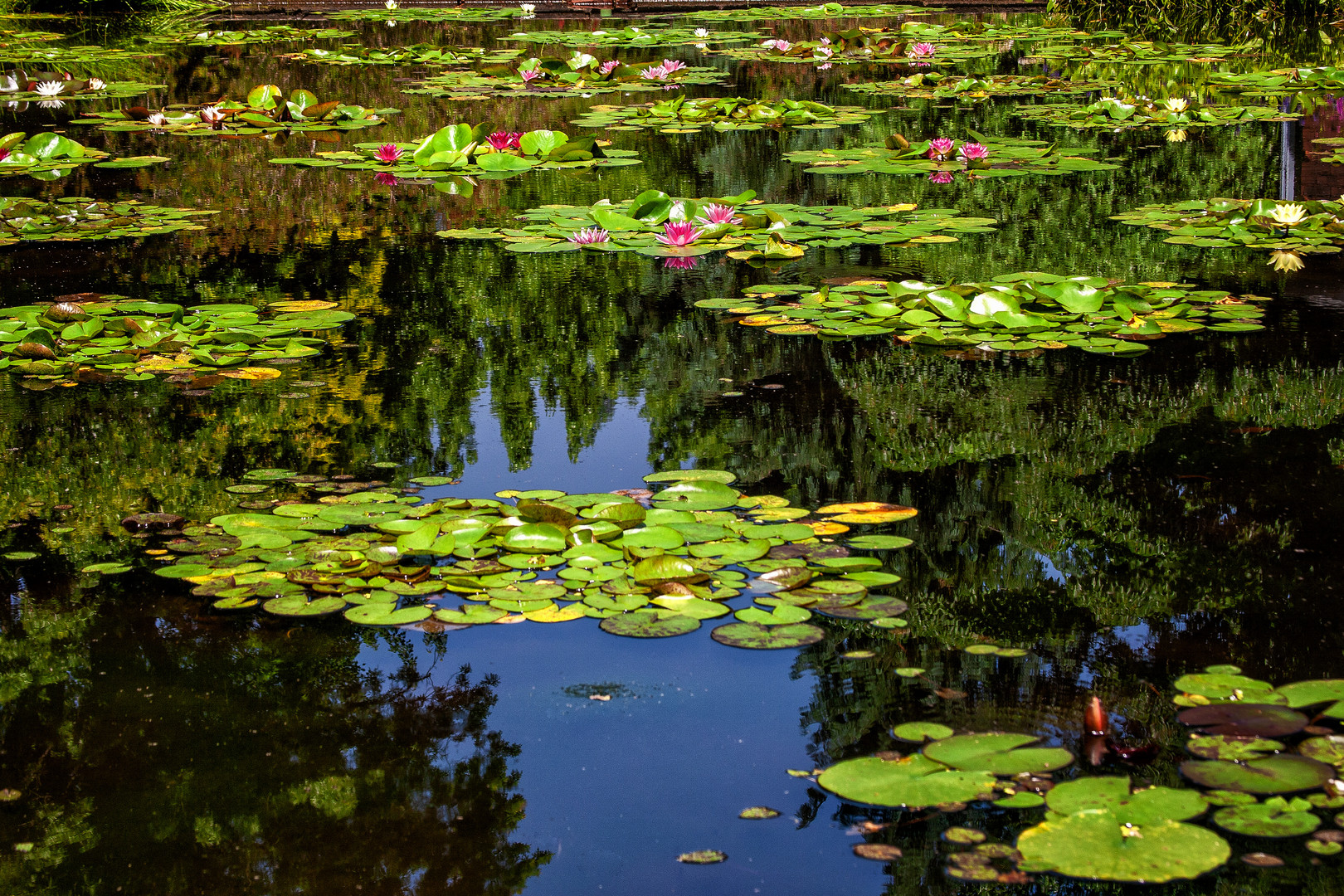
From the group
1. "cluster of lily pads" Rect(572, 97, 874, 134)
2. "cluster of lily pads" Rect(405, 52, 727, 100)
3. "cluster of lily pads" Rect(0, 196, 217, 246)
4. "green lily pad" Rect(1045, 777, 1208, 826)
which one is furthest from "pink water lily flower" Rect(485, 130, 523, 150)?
"green lily pad" Rect(1045, 777, 1208, 826)

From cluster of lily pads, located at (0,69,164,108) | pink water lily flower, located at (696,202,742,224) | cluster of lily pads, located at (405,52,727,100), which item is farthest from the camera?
cluster of lily pads, located at (405,52,727,100)

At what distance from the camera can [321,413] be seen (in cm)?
347

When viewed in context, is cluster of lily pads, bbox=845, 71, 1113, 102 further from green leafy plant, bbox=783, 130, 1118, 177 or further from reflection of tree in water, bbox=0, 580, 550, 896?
reflection of tree in water, bbox=0, 580, 550, 896

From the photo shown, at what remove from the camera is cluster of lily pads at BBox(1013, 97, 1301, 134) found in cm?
792

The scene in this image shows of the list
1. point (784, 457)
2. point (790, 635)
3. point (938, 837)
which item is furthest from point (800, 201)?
point (938, 837)

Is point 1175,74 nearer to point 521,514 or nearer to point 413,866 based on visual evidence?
point 521,514

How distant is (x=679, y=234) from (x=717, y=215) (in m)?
0.25

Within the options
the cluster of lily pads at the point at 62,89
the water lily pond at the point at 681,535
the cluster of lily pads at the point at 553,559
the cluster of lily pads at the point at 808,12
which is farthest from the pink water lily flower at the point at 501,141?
the cluster of lily pads at the point at 808,12

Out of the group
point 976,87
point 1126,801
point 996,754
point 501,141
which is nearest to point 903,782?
point 996,754

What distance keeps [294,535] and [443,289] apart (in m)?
2.23

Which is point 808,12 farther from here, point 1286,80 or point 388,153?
point 388,153

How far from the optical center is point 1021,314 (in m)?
4.04

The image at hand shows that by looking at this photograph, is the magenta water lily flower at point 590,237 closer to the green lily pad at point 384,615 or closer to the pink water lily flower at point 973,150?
the pink water lily flower at point 973,150

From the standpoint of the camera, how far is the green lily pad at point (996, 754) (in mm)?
1863
